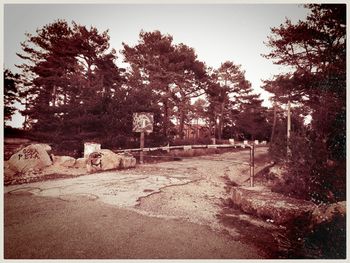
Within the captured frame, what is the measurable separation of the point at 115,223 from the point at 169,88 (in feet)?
53.8

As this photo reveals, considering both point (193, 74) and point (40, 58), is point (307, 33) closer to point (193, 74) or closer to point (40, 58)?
point (193, 74)

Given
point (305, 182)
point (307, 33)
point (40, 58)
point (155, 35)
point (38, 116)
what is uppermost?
point (155, 35)

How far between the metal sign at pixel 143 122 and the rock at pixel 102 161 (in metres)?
2.11

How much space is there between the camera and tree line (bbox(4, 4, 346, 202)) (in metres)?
4.77

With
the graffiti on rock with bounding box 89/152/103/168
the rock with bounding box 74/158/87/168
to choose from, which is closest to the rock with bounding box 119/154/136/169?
the graffiti on rock with bounding box 89/152/103/168

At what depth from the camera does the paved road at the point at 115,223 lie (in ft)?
9.15

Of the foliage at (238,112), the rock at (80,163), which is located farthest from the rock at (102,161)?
the foliage at (238,112)

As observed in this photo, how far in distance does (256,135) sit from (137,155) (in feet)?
106

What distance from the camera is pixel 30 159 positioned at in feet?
23.0

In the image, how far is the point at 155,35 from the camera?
1739cm

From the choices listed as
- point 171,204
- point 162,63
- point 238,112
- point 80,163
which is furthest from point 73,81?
point 238,112

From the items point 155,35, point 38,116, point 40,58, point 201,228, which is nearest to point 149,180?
point 201,228

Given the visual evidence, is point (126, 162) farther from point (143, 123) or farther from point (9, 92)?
point (9, 92)

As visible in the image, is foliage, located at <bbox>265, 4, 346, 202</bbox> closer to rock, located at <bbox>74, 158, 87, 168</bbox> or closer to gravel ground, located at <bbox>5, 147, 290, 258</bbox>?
gravel ground, located at <bbox>5, 147, 290, 258</bbox>
